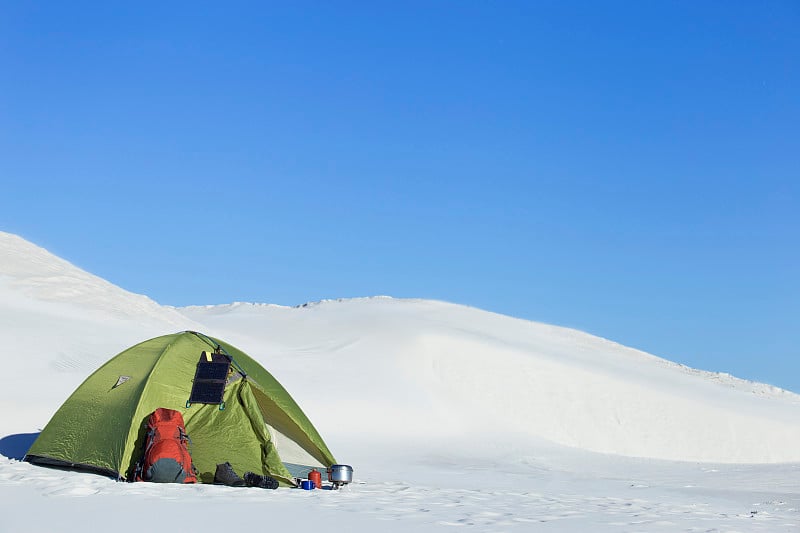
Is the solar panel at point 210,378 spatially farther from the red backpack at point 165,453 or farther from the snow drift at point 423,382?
the snow drift at point 423,382

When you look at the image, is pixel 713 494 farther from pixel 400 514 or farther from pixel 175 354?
pixel 175 354

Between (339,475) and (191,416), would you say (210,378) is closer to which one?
(191,416)

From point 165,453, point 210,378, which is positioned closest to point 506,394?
point 210,378

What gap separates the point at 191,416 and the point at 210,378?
63 cm

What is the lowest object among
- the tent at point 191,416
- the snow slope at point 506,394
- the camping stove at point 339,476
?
the camping stove at point 339,476

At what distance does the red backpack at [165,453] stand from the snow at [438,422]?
46cm

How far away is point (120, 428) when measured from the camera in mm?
12305

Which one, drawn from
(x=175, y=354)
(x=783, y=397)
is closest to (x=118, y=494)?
(x=175, y=354)

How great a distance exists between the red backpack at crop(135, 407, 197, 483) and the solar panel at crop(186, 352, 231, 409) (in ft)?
2.82

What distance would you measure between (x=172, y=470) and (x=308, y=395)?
12.5m

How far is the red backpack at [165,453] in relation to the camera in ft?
38.4

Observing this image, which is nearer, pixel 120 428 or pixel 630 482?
pixel 120 428

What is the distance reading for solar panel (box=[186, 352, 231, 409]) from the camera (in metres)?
13.2

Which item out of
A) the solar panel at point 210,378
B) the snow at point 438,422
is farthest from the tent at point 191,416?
the snow at point 438,422
